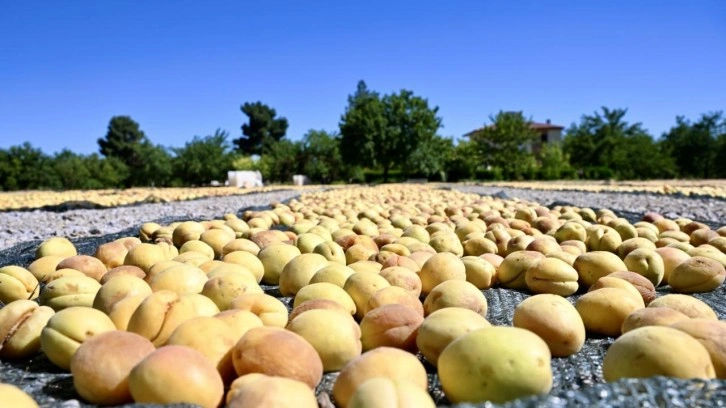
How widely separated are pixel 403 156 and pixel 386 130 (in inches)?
76.5

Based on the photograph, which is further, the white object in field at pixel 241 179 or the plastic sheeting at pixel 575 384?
the white object in field at pixel 241 179

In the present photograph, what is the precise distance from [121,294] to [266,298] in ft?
1.77

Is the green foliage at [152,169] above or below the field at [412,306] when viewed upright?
above

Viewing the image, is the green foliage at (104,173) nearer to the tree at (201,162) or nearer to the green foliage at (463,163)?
the tree at (201,162)

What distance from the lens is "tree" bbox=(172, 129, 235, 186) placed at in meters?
39.5

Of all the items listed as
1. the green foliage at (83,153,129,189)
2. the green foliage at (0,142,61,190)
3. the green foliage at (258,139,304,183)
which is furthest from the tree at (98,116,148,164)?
the green foliage at (258,139,304,183)

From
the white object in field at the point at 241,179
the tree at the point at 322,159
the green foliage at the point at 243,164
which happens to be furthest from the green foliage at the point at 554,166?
the green foliage at the point at 243,164

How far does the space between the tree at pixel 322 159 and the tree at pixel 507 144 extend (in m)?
11.0

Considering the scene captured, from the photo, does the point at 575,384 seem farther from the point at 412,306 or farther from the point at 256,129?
the point at 256,129

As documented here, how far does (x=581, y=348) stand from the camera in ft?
5.60

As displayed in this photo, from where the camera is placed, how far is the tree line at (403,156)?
104 ft

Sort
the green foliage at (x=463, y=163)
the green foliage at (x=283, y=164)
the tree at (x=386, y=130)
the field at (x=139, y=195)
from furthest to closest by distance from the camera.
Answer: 1. the green foliage at (x=283, y=164)
2. the green foliage at (x=463, y=163)
3. the tree at (x=386, y=130)
4. the field at (x=139, y=195)

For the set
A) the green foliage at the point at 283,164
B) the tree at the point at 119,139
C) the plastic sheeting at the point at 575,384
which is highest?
the tree at the point at 119,139

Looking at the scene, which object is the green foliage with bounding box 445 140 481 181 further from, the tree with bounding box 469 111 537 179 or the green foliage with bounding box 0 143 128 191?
the green foliage with bounding box 0 143 128 191
